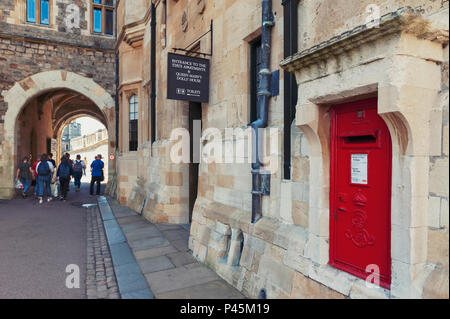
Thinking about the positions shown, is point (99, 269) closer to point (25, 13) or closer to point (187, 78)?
point (187, 78)

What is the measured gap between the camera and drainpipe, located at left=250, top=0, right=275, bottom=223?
3.57 meters

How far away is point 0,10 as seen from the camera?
1130cm

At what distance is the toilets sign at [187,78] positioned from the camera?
4.91 metres

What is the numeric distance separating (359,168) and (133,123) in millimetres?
9010

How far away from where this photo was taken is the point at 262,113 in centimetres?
361

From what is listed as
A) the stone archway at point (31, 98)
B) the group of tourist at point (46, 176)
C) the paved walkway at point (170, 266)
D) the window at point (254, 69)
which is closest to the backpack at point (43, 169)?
the group of tourist at point (46, 176)

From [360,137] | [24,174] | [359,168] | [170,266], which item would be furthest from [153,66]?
[359,168]

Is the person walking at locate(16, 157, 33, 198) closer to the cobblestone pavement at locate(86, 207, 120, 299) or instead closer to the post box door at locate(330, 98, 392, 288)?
the cobblestone pavement at locate(86, 207, 120, 299)

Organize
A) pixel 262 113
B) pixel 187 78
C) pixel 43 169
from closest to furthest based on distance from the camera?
1. pixel 262 113
2. pixel 187 78
3. pixel 43 169

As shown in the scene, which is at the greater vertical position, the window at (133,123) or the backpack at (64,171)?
the window at (133,123)

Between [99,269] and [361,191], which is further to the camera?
[99,269]

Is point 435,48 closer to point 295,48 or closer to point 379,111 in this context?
point 379,111

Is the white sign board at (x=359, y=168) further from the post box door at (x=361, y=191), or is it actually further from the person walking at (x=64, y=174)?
the person walking at (x=64, y=174)

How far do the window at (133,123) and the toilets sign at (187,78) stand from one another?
5546 mm
